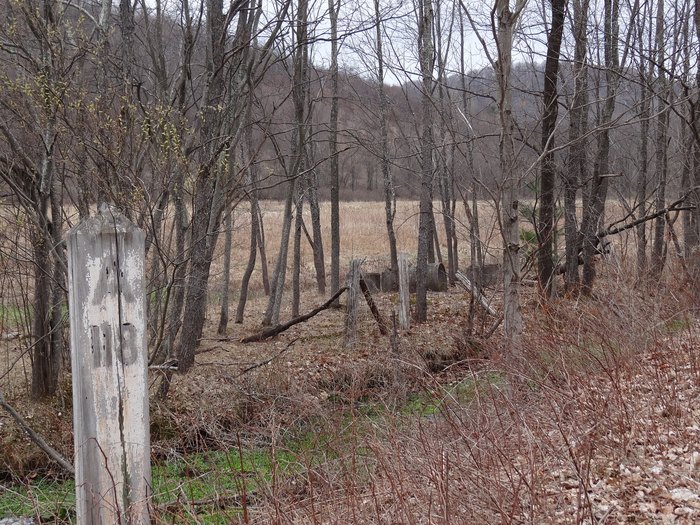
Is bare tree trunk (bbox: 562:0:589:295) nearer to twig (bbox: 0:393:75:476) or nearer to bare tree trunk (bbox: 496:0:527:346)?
bare tree trunk (bbox: 496:0:527:346)

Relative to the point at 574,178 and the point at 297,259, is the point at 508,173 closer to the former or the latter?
the point at 574,178

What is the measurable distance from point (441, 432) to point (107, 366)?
7.77 feet

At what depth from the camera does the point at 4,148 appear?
21.1ft

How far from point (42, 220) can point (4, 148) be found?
52.7 inches

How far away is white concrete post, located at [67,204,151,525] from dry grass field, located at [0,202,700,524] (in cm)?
59

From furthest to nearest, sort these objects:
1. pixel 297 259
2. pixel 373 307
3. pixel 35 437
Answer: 1. pixel 297 259
2. pixel 373 307
3. pixel 35 437

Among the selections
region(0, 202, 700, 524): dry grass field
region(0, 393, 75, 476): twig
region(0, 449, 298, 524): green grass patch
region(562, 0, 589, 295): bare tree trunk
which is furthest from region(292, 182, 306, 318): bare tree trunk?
region(0, 393, 75, 476): twig

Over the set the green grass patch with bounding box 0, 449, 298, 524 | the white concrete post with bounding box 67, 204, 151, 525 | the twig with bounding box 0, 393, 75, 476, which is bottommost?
the green grass patch with bounding box 0, 449, 298, 524

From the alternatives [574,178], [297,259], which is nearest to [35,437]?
[574,178]

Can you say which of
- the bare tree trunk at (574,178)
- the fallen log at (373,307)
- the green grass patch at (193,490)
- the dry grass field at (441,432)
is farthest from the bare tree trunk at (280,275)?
the green grass patch at (193,490)

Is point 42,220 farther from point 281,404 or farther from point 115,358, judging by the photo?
point 115,358

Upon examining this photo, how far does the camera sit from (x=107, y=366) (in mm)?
2498

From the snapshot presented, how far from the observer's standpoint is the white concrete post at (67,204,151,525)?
8.09 feet

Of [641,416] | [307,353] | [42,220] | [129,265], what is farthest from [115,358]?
[307,353]
